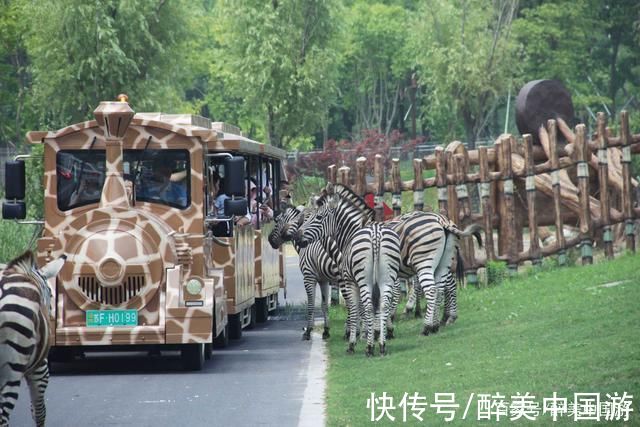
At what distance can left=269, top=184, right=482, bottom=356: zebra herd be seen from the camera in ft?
62.6

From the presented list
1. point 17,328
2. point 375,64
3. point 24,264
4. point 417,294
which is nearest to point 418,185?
point 417,294

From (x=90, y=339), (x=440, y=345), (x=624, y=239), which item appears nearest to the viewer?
(x=90, y=339)

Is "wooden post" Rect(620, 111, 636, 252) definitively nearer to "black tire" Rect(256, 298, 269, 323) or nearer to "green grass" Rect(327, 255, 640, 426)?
"green grass" Rect(327, 255, 640, 426)

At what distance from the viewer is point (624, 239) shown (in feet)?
94.7

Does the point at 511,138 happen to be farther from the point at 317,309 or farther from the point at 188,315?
the point at 188,315

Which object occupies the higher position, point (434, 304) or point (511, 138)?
point (511, 138)

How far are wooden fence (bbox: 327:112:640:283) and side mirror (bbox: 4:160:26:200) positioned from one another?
27.9 ft

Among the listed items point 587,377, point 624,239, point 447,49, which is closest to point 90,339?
point 587,377

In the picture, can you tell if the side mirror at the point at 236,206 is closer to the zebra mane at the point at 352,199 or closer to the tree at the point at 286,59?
the zebra mane at the point at 352,199

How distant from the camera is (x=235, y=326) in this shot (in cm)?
2241

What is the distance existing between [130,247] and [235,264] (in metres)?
3.19

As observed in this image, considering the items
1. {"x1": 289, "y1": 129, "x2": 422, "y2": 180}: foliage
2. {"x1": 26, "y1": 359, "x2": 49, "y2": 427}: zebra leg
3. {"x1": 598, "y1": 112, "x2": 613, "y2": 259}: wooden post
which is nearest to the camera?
{"x1": 26, "y1": 359, "x2": 49, "y2": 427}: zebra leg

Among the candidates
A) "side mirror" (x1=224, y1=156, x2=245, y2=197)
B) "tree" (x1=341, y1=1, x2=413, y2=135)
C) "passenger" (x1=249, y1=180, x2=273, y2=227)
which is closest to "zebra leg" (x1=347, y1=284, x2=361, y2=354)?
"side mirror" (x1=224, y1=156, x2=245, y2=197)

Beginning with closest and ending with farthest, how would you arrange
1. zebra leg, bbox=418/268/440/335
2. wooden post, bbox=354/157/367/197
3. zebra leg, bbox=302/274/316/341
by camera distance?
zebra leg, bbox=418/268/440/335 < zebra leg, bbox=302/274/316/341 < wooden post, bbox=354/157/367/197
